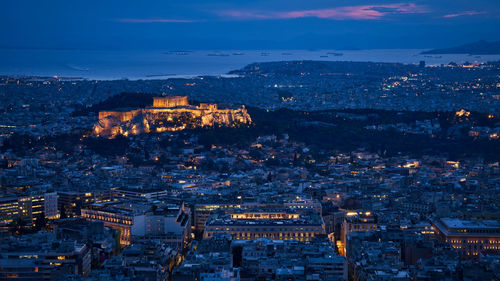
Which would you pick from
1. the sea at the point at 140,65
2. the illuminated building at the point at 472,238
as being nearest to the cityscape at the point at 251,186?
the illuminated building at the point at 472,238

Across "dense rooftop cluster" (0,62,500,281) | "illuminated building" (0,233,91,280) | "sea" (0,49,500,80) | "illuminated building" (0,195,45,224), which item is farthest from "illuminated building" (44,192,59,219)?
"sea" (0,49,500,80)

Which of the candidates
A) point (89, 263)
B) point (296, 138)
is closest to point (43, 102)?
point (296, 138)

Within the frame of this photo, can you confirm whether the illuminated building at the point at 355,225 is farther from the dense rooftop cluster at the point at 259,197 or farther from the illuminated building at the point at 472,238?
the illuminated building at the point at 472,238

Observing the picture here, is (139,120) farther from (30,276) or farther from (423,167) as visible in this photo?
(30,276)

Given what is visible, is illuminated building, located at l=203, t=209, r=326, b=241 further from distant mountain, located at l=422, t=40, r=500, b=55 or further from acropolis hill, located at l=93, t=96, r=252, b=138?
distant mountain, located at l=422, t=40, r=500, b=55

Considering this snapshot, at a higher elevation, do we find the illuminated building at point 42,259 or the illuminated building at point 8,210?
the illuminated building at point 42,259
